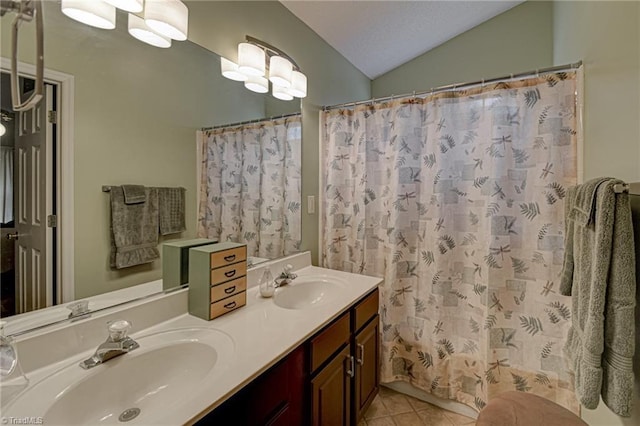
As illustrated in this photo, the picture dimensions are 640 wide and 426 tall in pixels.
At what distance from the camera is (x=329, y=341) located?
47.8 inches

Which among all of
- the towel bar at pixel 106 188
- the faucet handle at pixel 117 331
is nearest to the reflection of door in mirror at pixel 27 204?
the towel bar at pixel 106 188

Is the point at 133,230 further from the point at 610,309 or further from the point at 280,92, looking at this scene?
the point at 610,309

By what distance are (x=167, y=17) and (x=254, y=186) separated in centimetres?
89

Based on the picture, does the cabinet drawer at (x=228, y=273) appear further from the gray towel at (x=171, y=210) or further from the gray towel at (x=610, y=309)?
the gray towel at (x=610, y=309)

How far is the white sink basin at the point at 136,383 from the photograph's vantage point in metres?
0.69

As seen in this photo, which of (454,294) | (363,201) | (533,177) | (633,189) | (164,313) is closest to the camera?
(633,189)

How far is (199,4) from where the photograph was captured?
131 centimetres

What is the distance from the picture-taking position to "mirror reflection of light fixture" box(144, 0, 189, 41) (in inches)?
41.0

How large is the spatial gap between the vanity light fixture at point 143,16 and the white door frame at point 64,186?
217 millimetres

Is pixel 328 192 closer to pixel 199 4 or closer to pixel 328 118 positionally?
pixel 328 118

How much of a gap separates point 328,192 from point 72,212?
150 centimetres

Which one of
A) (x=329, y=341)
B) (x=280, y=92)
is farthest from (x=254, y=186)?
(x=329, y=341)

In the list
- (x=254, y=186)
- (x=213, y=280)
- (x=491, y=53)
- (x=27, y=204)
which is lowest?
(x=213, y=280)

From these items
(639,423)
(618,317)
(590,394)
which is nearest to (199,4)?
(618,317)
